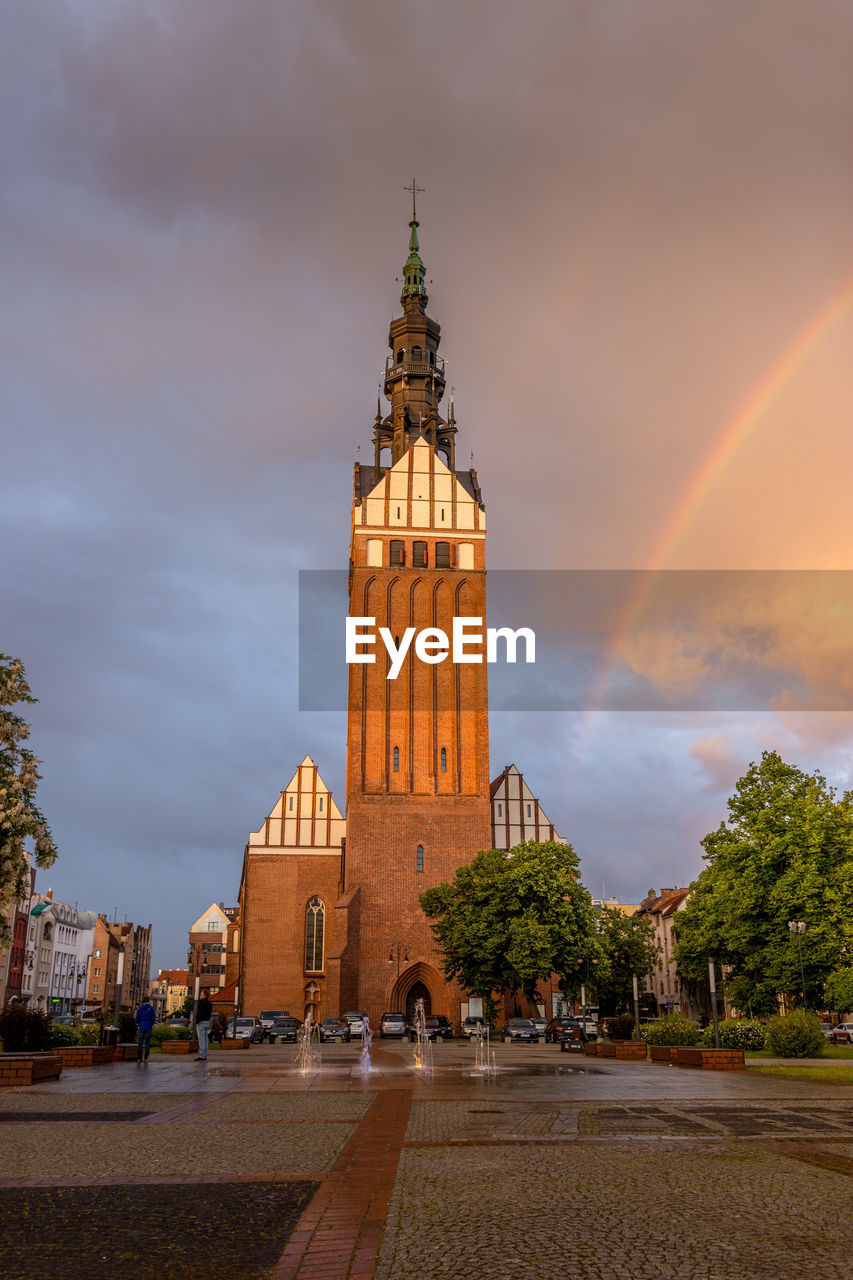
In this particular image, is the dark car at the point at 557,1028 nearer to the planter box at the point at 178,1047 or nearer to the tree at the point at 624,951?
the planter box at the point at 178,1047

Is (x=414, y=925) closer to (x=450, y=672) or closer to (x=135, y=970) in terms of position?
(x=450, y=672)

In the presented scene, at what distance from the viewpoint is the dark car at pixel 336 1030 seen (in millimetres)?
44344

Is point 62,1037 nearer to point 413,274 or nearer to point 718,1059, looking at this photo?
point 718,1059

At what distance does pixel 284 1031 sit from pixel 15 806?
32.7 metres

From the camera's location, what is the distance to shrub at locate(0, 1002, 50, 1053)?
74.6ft

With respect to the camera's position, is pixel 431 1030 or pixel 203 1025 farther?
pixel 431 1030

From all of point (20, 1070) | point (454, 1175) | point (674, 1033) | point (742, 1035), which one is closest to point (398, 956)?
point (674, 1033)

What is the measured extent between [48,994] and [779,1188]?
375 ft

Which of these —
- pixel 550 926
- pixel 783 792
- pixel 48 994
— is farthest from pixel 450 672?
pixel 48 994

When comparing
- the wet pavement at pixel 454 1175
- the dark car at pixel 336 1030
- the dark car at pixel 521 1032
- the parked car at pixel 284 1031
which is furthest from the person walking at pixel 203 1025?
the parked car at pixel 284 1031

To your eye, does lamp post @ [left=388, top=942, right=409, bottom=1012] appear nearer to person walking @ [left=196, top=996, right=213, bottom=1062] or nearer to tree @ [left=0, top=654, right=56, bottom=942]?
person walking @ [left=196, top=996, right=213, bottom=1062]

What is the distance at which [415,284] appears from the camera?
239 ft

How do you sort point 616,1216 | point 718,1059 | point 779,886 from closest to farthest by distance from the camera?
point 616,1216, point 718,1059, point 779,886

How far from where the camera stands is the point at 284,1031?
49.1 meters
